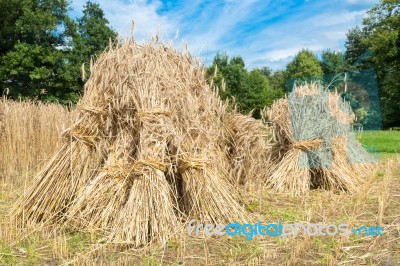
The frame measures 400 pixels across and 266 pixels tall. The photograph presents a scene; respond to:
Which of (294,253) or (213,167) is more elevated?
(213,167)

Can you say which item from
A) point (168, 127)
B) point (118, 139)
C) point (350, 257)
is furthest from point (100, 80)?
point (350, 257)

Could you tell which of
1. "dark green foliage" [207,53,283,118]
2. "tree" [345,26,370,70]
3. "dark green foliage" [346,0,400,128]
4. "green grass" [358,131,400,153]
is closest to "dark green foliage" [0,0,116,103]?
"dark green foliage" [207,53,283,118]

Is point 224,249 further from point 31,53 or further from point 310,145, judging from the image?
point 31,53

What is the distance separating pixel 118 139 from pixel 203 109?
1134 mm

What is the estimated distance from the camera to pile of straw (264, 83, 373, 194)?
5.62m

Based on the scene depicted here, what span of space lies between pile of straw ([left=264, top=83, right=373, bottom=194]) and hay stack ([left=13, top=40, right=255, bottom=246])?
1653 mm

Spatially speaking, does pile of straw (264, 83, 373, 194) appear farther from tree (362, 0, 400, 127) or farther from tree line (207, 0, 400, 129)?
tree (362, 0, 400, 127)

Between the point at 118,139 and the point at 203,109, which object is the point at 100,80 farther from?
the point at 203,109

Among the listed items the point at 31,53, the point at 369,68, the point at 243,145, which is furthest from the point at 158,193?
the point at 369,68

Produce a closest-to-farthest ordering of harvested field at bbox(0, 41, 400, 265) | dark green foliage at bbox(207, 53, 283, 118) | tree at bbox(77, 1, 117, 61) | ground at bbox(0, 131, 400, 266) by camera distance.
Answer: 1. ground at bbox(0, 131, 400, 266)
2. harvested field at bbox(0, 41, 400, 265)
3. tree at bbox(77, 1, 117, 61)
4. dark green foliage at bbox(207, 53, 283, 118)

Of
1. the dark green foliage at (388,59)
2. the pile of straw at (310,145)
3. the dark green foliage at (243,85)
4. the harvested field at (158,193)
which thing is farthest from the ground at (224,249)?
the dark green foliage at (388,59)

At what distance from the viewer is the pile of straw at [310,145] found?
562 centimetres

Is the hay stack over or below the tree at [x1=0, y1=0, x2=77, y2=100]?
below

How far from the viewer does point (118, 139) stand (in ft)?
12.7
